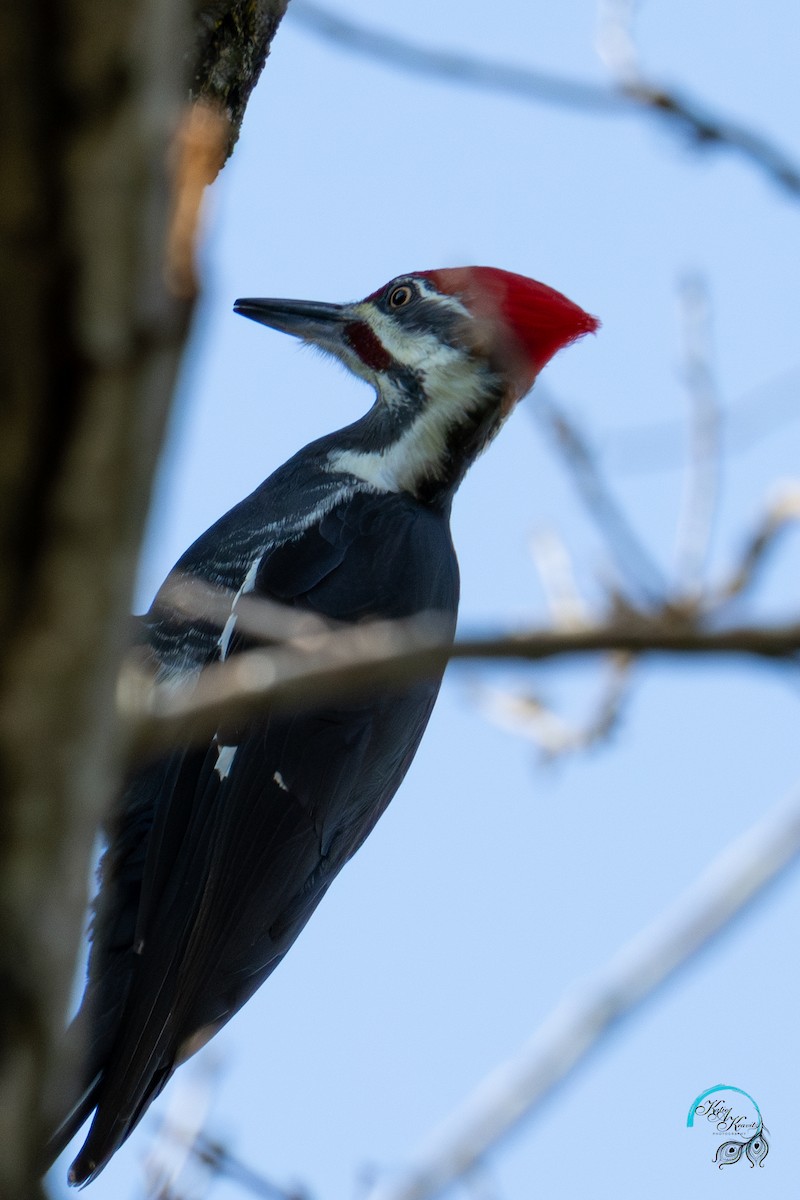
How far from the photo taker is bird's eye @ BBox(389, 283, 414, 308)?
3.81 meters

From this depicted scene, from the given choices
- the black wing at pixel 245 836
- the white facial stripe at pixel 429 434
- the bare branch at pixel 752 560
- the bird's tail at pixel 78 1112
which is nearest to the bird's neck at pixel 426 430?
the white facial stripe at pixel 429 434

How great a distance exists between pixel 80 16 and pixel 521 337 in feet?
9.96

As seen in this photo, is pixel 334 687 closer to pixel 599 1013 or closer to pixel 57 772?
pixel 57 772

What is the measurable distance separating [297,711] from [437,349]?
1.51 meters

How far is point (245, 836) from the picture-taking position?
113 inches

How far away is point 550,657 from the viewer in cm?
83

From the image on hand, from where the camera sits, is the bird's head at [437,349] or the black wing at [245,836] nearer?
the black wing at [245,836]

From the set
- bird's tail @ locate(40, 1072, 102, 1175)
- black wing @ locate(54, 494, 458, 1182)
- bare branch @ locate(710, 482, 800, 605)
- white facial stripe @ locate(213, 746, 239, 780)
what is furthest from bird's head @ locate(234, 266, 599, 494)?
bare branch @ locate(710, 482, 800, 605)

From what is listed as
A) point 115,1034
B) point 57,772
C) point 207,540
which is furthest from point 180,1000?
point 57,772

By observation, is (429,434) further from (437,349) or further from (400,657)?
(400,657)

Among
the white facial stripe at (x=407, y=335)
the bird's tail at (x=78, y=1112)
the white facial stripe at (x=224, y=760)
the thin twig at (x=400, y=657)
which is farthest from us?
the white facial stripe at (x=407, y=335)

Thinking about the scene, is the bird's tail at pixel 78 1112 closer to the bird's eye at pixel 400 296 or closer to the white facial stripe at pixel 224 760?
the white facial stripe at pixel 224 760

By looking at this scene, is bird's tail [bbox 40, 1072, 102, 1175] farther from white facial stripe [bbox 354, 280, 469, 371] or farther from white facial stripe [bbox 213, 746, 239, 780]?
white facial stripe [bbox 354, 280, 469, 371]

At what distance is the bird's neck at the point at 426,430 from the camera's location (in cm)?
354
